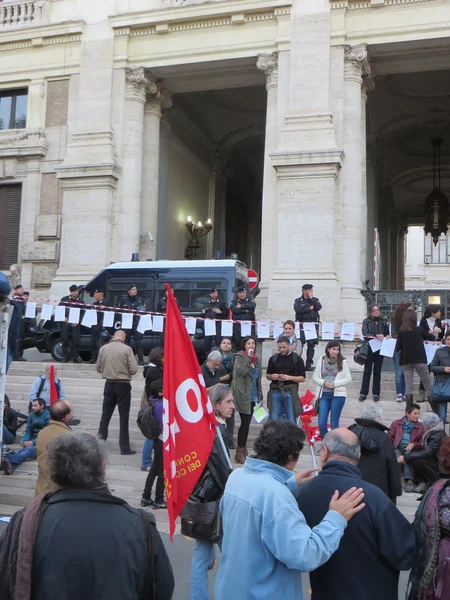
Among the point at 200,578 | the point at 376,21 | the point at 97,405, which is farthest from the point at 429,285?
the point at 200,578

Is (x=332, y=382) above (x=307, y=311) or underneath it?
underneath

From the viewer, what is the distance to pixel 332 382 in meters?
9.36

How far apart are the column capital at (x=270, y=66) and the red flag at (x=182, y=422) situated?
49.0 feet

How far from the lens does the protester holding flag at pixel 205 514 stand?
14.4 feet

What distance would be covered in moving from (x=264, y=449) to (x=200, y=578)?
5.49 feet

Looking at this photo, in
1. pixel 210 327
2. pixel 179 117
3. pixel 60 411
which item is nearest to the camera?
pixel 60 411

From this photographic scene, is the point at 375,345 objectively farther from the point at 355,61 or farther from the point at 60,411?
the point at 355,61

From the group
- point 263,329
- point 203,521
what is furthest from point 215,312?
point 203,521

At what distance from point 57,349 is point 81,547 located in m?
13.7

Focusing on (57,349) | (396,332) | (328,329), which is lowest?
(57,349)

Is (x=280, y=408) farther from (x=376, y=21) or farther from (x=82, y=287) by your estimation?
(x=376, y=21)

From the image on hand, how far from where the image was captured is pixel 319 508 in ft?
10.2

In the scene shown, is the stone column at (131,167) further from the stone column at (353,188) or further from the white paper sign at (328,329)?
the white paper sign at (328,329)

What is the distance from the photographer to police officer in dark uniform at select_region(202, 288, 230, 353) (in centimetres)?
1379
